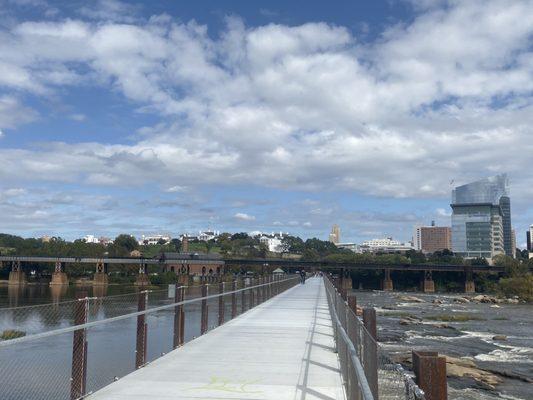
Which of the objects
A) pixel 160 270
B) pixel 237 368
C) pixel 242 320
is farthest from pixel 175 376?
pixel 160 270

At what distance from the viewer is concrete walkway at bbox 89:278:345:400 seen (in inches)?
305

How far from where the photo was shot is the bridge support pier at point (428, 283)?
128 metres

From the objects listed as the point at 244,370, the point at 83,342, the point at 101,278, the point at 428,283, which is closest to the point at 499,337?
the point at 244,370

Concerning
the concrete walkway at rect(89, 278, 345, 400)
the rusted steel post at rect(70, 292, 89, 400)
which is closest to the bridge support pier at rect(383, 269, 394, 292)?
the concrete walkway at rect(89, 278, 345, 400)

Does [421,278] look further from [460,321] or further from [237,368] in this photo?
[237,368]

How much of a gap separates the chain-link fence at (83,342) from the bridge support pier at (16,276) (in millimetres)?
97903

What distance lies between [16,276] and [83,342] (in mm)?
115395

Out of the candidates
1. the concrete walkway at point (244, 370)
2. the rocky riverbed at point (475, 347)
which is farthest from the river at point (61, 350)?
the rocky riverbed at point (475, 347)

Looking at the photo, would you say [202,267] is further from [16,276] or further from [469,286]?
[469,286]

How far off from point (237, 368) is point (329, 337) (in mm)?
5056

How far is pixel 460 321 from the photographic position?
4606cm

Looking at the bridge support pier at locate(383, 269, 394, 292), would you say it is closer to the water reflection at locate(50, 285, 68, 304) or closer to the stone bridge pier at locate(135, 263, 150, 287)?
the stone bridge pier at locate(135, 263, 150, 287)

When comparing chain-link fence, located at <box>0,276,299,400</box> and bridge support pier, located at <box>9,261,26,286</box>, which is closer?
chain-link fence, located at <box>0,276,299,400</box>

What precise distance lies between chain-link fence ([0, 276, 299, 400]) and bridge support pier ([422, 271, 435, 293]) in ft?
373
